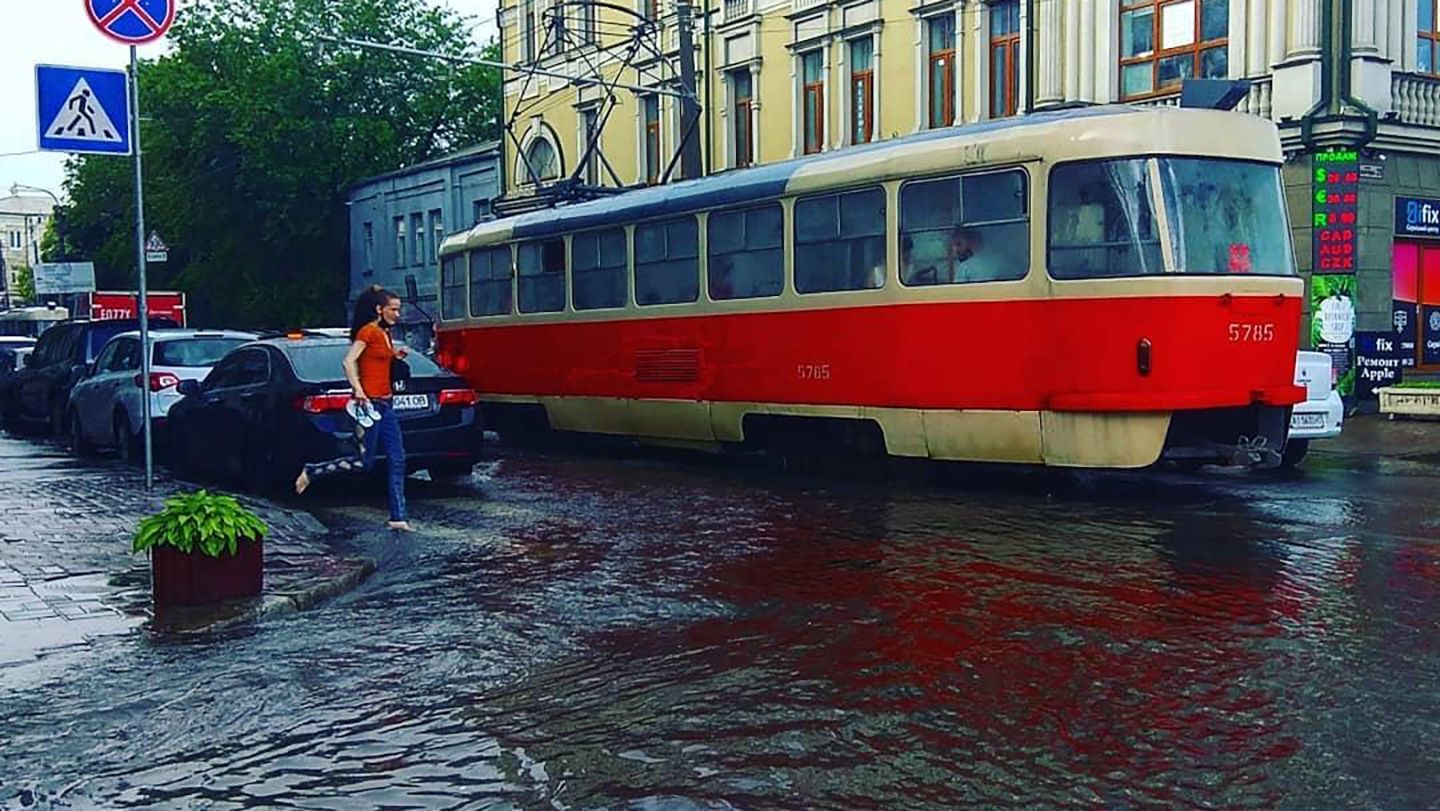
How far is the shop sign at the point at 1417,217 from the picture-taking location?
22.8 metres

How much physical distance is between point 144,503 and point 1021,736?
367 inches

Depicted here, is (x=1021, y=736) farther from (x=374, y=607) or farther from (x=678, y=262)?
(x=678, y=262)

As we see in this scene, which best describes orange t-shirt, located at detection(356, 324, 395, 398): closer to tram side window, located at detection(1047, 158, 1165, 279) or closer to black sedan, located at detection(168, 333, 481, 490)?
black sedan, located at detection(168, 333, 481, 490)

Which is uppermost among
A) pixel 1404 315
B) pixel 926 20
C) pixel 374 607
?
pixel 926 20

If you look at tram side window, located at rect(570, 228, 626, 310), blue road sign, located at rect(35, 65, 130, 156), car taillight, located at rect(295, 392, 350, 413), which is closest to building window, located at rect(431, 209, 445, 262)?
tram side window, located at rect(570, 228, 626, 310)

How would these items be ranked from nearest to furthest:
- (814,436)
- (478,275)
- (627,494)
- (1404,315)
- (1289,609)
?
(1289,609) → (627,494) → (814,436) → (478,275) → (1404,315)

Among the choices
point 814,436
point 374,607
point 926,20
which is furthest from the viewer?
point 926,20

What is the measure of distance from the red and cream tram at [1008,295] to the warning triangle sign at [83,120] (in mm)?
5731

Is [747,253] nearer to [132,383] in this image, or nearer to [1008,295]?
[1008,295]

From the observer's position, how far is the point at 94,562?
968 cm

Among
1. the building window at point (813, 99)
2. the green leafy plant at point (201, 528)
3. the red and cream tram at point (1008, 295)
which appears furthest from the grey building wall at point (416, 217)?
the green leafy plant at point (201, 528)

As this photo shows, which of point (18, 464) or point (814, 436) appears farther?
point (18, 464)

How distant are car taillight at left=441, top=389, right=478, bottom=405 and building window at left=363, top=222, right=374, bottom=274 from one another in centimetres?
4043

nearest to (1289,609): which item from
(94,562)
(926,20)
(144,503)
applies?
(94,562)
